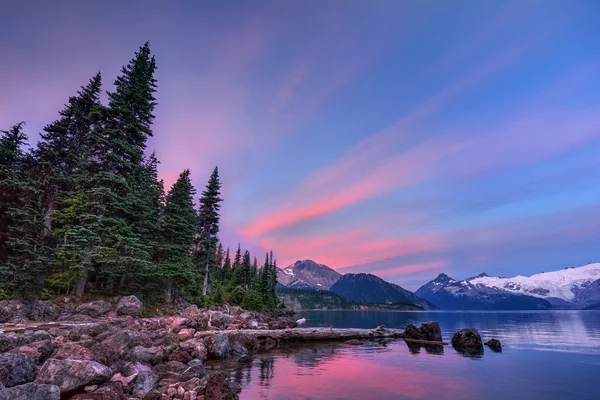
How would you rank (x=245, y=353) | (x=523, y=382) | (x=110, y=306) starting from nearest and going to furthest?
(x=523, y=382) → (x=245, y=353) → (x=110, y=306)

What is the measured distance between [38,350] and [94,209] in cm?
2014

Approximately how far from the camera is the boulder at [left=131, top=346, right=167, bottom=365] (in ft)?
51.9

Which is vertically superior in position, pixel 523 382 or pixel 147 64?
pixel 147 64

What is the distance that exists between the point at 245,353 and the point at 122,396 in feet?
50.9

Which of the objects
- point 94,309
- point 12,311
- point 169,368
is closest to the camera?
point 169,368

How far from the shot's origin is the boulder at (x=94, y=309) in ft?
79.2

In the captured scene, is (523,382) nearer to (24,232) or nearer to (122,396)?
(122,396)

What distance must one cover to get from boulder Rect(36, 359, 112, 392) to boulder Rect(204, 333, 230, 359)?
39.0 feet

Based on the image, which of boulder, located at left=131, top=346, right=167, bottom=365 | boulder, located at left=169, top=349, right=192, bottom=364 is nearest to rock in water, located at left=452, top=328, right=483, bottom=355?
boulder, located at left=169, top=349, right=192, bottom=364

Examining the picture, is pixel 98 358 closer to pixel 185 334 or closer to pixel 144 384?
pixel 144 384

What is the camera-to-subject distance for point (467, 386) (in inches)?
684

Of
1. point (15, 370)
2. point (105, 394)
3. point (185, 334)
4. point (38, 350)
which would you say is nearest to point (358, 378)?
point (185, 334)

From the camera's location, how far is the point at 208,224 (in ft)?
179

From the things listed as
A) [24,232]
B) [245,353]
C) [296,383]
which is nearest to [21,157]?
[24,232]
